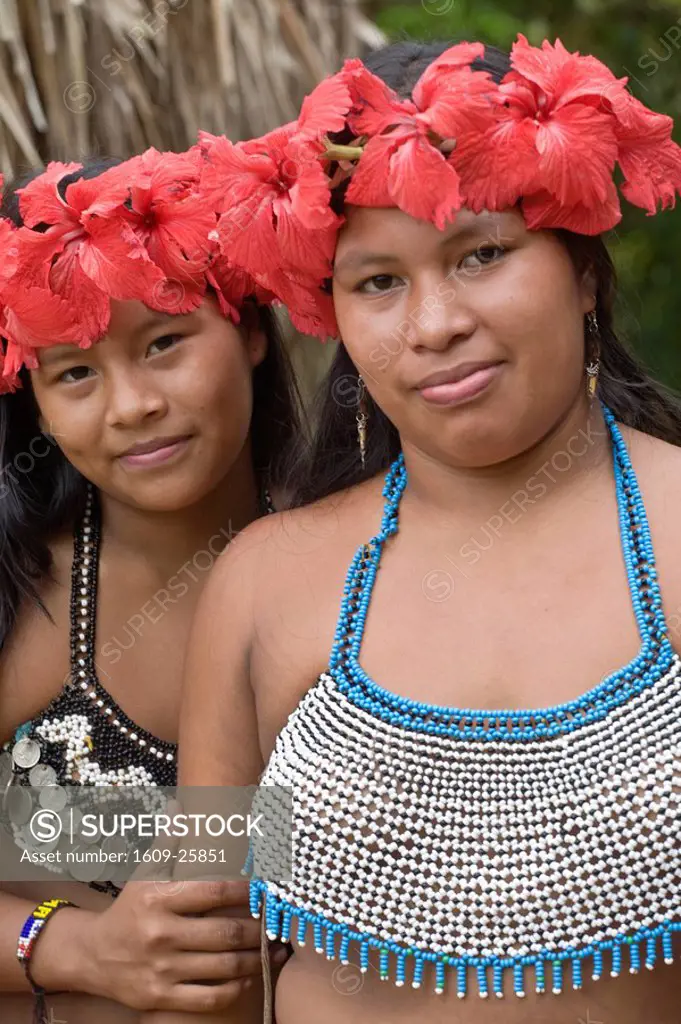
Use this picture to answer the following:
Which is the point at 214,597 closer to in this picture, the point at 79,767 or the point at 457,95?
the point at 79,767

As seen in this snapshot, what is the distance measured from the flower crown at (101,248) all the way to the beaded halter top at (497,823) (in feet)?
2.24

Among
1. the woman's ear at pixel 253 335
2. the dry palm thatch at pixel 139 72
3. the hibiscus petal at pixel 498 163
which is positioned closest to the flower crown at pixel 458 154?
the hibiscus petal at pixel 498 163

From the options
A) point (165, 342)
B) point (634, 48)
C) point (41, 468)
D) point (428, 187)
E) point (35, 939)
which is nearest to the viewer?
point (428, 187)

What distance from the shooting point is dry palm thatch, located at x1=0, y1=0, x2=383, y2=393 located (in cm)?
333

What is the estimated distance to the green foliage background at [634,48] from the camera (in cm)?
495

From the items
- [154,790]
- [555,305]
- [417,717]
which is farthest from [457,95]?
[154,790]

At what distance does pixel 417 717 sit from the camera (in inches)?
76.5

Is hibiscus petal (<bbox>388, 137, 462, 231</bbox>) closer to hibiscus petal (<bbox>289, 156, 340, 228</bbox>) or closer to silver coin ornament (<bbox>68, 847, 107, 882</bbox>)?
hibiscus petal (<bbox>289, 156, 340, 228</bbox>)

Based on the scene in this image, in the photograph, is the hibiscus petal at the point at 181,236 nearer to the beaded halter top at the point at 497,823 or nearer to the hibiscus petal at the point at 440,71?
the hibiscus petal at the point at 440,71

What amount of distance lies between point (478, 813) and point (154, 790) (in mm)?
787

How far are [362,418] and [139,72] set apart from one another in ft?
5.49

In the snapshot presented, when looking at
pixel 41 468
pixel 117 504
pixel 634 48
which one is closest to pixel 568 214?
pixel 117 504

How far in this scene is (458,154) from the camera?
1882 mm

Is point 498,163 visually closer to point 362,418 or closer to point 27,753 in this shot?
point 362,418
